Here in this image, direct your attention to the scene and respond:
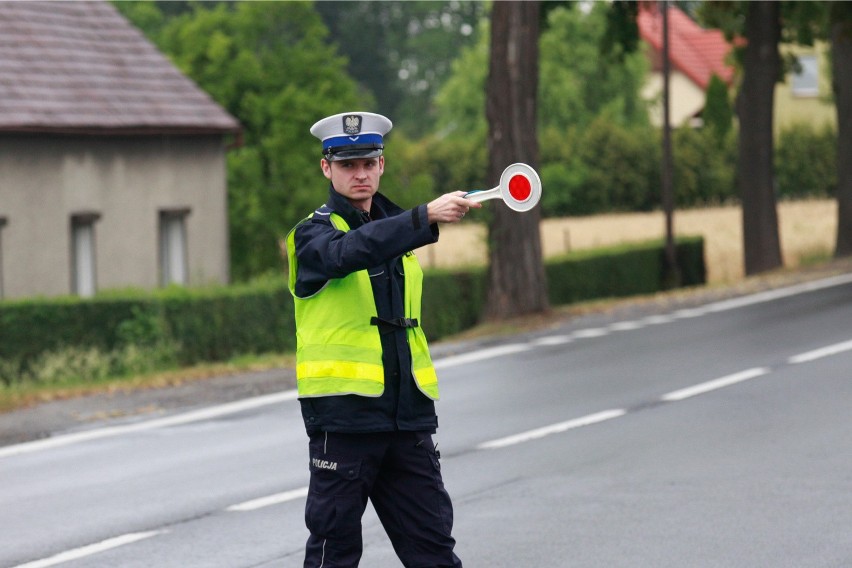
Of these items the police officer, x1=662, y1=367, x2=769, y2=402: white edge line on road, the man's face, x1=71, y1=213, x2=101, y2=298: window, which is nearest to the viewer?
the police officer

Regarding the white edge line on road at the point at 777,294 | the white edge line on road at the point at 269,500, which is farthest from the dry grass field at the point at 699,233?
the white edge line on road at the point at 269,500

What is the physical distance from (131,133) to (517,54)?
6667 millimetres

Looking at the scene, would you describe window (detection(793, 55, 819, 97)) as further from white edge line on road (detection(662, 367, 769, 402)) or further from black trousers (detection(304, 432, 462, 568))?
black trousers (detection(304, 432, 462, 568))

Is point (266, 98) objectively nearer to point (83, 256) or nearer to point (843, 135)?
point (83, 256)

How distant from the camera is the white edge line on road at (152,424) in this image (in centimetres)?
1191

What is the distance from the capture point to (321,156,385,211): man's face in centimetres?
559

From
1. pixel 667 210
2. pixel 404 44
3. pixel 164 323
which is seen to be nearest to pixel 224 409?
pixel 164 323

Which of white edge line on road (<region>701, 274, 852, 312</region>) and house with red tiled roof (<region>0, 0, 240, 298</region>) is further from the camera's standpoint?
house with red tiled roof (<region>0, 0, 240, 298</region>)

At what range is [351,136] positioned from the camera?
18.2ft

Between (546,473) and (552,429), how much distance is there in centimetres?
179

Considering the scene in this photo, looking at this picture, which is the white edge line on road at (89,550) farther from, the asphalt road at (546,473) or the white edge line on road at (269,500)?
the white edge line on road at (269,500)

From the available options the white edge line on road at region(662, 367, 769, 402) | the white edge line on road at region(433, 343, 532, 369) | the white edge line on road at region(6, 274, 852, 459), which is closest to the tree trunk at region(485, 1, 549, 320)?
the white edge line on road at region(6, 274, 852, 459)

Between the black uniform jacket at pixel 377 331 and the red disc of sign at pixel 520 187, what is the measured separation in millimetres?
293

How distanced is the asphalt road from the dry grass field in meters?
10.2
